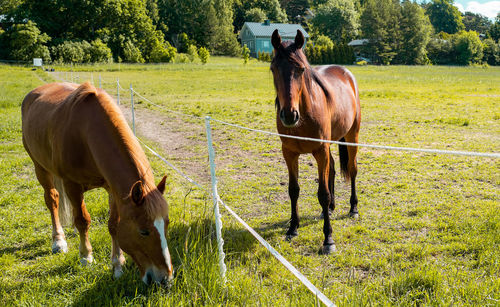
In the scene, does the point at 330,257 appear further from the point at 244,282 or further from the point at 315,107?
the point at 315,107

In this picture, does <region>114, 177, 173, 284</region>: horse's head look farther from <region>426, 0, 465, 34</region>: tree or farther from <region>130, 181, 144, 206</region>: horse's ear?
<region>426, 0, 465, 34</region>: tree

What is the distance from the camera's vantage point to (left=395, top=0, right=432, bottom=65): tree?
70.1 metres

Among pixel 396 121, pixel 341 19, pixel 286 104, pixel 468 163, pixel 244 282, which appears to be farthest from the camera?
pixel 341 19

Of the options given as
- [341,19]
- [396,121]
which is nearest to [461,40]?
[341,19]

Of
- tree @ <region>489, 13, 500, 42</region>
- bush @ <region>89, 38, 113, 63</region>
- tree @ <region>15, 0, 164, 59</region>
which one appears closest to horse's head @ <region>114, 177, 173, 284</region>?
bush @ <region>89, 38, 113, 63</region>

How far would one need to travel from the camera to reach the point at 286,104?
3.02 m

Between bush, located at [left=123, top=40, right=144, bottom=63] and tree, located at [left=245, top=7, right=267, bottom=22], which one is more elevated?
tree, located at [left=245, top=7, right=267, bottom=22]

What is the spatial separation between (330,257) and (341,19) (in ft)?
303

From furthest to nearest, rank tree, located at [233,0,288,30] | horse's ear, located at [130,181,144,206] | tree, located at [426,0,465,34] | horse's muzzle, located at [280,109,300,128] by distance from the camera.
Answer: tree, located at [426,0,465,34]
tree, located at [233,0,288,30]
horse's muzzle, located at [280,109,300,128]
horse's ear, located at [130,181,144,206]

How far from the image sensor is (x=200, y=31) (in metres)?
72.6

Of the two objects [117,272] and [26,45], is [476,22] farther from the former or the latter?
[117,272]

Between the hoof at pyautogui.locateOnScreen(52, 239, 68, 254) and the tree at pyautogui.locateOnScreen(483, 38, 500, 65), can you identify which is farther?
the tree at pyautogui.locateOnScreen(483, 38, 500, 65)

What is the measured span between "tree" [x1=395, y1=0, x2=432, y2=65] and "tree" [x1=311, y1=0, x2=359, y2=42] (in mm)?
16449

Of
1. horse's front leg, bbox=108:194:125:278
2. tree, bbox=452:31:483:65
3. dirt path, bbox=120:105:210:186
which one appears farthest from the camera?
tree, bbox=452:31:483:65
